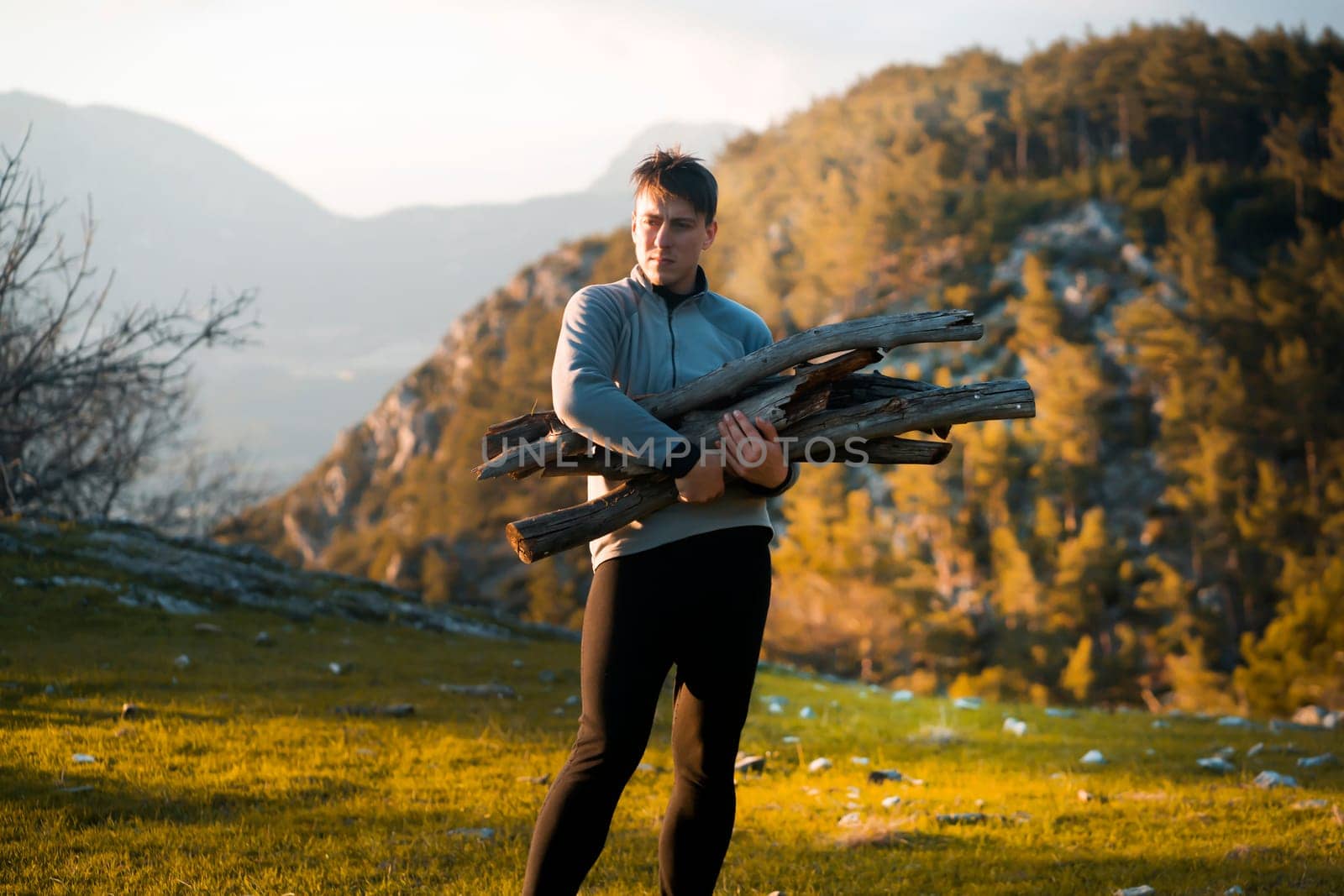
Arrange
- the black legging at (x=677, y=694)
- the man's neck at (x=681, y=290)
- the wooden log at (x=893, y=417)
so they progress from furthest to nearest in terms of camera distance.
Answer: the man's neck at (x=681, y=290), the wooden log at (x=893, y=417), the black legging at (x=677, y=694)

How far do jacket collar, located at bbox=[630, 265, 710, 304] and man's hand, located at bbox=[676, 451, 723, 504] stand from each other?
680mm

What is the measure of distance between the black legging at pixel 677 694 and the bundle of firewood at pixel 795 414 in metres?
0.21

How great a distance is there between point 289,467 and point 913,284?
495 feet

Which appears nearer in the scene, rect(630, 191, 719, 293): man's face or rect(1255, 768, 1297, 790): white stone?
rect(630, 191, 719, 293): man's face

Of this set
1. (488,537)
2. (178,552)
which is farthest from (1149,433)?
(178,552)

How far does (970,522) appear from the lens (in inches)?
2093

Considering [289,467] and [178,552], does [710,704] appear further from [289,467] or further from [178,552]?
[289,467]

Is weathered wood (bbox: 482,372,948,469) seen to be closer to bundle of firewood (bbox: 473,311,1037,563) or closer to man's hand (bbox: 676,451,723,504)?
bundle of firewood (bbox: 473,311,1037,563)

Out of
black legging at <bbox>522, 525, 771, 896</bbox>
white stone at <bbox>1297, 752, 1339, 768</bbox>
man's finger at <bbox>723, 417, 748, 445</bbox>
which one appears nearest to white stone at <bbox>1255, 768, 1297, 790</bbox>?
white stone at <bbox>1297, 752, 1339, 768</bbox>

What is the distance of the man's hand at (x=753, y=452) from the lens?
9.92 feet

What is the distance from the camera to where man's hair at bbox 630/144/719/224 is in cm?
317

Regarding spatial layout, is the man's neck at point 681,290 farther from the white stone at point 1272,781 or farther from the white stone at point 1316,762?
the white stone at point 1316,762

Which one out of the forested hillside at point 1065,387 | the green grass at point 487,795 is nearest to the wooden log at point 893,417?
the green grass at point 487,795

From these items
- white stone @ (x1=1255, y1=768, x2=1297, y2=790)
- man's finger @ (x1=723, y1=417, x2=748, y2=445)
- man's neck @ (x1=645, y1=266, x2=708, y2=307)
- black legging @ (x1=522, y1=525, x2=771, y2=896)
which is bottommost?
white stone @ (x1=1255, y1=768, x2=1297, y2=790)
